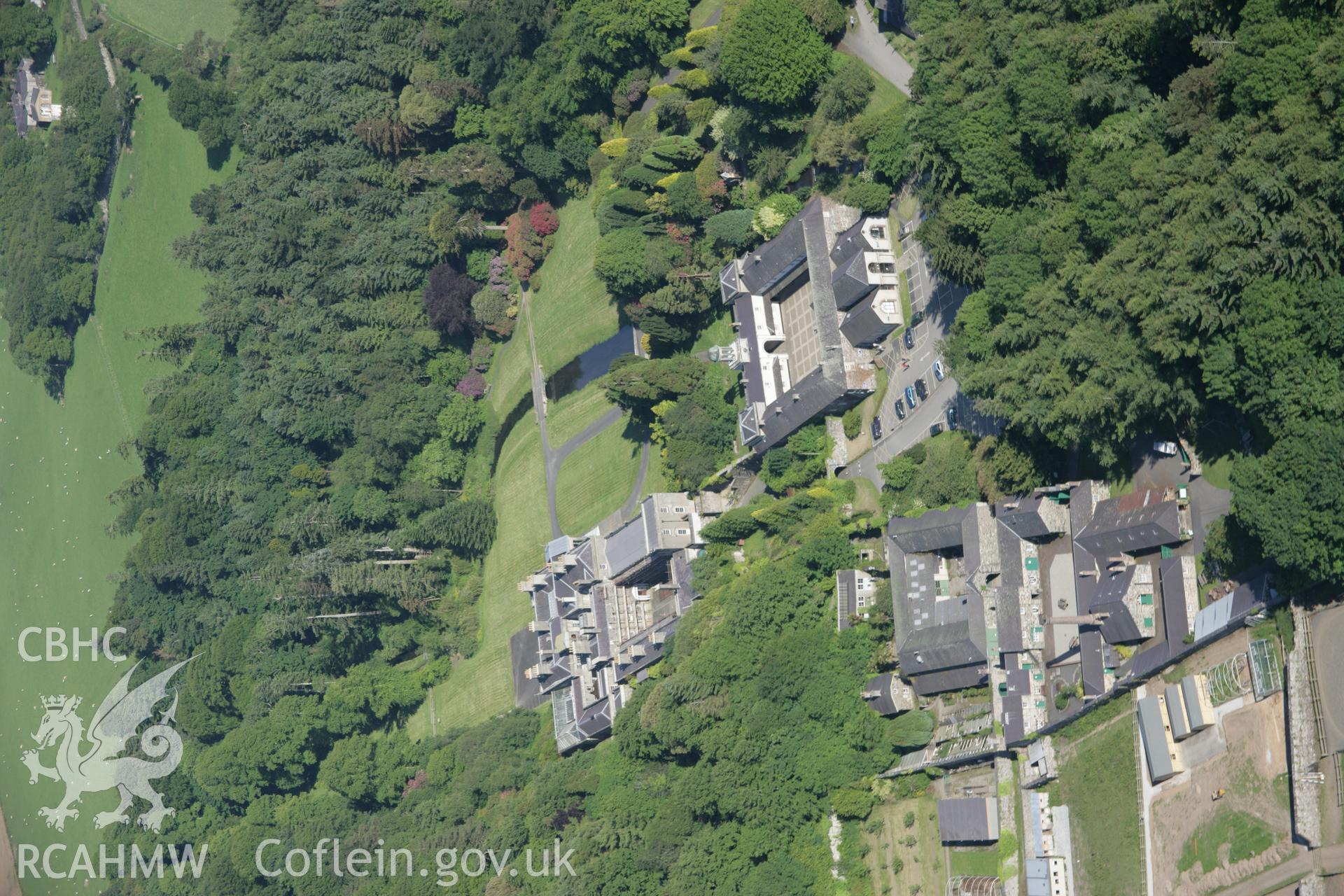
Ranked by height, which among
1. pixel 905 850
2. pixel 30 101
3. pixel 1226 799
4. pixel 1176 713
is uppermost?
pixel 30 101

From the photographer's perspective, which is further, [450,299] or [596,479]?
[450,299]

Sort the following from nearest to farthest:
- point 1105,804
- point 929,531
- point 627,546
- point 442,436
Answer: point 1105,804 → point 929,531 → point 627,546 → point 442,436

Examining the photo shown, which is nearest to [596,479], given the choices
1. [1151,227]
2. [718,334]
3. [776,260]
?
[718,334]

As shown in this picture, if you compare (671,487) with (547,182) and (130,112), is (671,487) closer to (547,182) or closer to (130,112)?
(547,182)

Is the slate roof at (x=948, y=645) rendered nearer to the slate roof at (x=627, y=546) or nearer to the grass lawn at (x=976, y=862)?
the grass lawn at (x=976, y=862)

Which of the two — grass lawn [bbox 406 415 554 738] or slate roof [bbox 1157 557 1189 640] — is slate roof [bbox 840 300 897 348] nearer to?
slate roof [bbox 1157 557 1189 640]

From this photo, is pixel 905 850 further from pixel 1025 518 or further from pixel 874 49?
pixel 874 49

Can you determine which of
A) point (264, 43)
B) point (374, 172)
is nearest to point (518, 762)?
point (374, 172)
